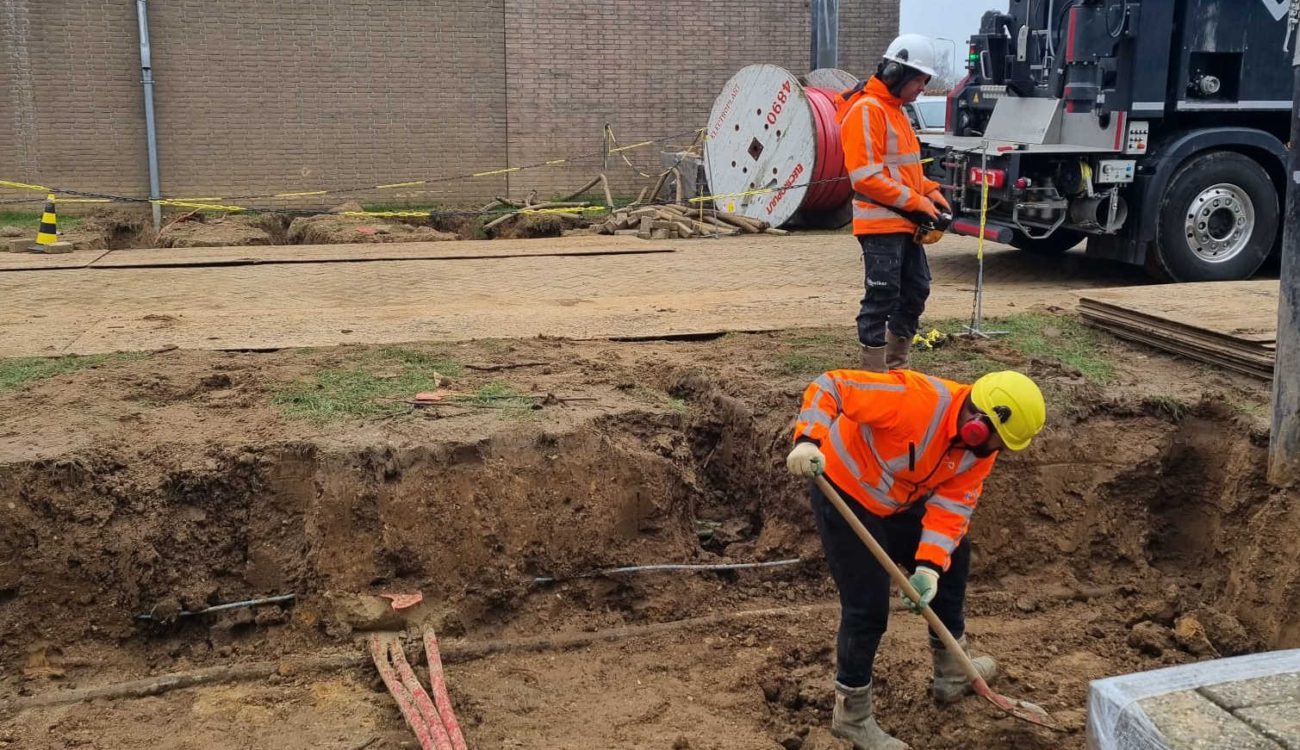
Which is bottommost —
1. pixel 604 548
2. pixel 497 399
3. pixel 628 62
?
pixel 604 548

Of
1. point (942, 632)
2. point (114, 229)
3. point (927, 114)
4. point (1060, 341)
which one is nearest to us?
point (942, 632)

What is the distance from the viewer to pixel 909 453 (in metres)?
4.18

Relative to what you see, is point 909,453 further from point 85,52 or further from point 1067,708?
point 85,52

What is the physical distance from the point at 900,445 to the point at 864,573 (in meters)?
0.54

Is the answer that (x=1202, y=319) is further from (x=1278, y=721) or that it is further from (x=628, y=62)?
(x=628, y=62)

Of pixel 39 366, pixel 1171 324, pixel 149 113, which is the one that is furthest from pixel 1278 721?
pixel 149 113

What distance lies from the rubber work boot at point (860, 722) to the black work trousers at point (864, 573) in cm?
5

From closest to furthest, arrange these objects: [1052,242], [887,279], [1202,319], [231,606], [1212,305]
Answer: [231,606], [887,279], [1202,319], [1212,305], [1052,242]

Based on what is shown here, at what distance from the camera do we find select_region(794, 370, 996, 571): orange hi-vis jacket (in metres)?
4.12

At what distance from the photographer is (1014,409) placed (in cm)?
393

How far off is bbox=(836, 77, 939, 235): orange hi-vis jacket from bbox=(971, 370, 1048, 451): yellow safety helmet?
8.34 ft

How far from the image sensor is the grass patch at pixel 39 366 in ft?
22.3

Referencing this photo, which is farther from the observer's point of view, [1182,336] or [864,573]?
[1182,336]

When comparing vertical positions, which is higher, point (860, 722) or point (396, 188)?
point (396, 188)
